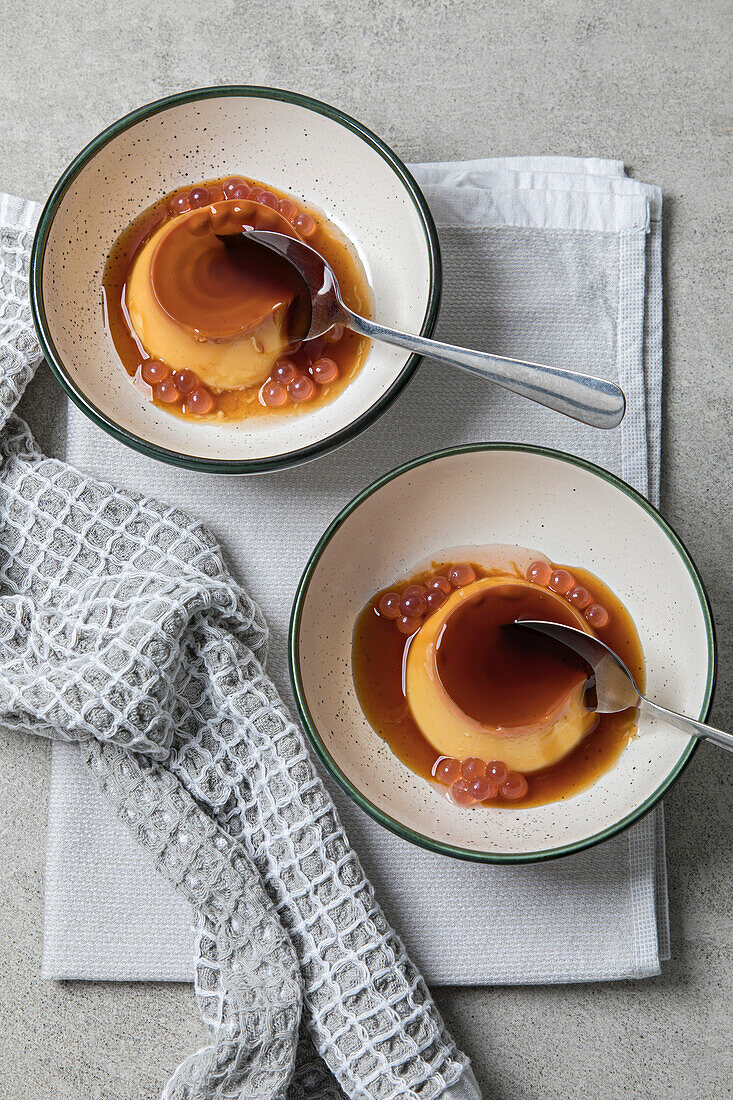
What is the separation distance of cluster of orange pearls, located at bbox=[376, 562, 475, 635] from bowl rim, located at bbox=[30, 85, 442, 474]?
18 centimetres

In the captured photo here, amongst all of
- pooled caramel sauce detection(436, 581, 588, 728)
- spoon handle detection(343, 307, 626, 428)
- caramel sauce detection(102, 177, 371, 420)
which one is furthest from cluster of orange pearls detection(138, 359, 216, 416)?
pooled caramel sauce detection(436, 581, 588, 728)

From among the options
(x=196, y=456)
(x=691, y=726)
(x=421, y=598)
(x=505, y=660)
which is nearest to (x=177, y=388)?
(x=196, y=456)

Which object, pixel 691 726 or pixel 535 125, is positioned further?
pixel 535 125

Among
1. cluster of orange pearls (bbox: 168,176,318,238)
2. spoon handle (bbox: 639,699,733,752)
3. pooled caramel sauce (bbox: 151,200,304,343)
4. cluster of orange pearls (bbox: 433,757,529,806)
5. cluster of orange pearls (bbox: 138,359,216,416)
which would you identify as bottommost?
cluster of orange pearls (bbox: 433,757,529,806)

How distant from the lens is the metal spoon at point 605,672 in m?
0.93

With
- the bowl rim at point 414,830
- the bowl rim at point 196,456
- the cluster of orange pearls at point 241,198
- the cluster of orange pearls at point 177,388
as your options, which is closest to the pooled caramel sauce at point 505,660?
the bowl rim at point 414,830

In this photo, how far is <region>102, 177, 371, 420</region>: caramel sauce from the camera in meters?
1.03

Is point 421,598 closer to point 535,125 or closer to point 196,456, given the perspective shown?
point 196,456

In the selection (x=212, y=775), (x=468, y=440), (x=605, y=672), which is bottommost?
(x=212, y=775)

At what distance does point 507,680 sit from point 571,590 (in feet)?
0.43

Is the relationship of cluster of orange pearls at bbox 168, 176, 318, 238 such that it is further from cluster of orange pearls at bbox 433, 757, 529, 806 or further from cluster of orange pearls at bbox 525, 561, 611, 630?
cluster of orange pearls at bbox 433, 757, 529, 806

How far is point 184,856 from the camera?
971 mm

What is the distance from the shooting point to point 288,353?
3.38 ft

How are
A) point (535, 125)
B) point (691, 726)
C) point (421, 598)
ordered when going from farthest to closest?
A: point (535, 125) → point (421, 598) → point (691, 726)
